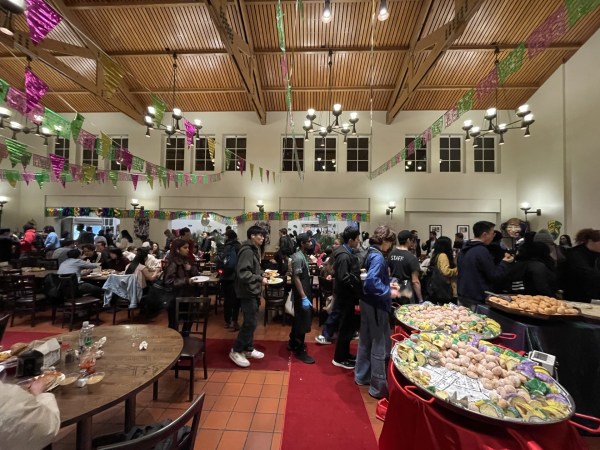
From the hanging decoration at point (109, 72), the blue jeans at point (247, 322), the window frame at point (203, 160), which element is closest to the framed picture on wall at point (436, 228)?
the window frame at point (203, 160)

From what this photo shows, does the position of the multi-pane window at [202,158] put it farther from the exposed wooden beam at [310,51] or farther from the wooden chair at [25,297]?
the wooden chair at [25,297]

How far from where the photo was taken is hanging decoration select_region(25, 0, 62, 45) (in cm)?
262

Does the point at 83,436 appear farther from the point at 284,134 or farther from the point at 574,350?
the point at 284,134

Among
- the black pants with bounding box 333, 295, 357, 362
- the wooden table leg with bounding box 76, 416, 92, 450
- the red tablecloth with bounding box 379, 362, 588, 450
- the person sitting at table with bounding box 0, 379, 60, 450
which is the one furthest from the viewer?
the black pants with bounding box 333, 295, 357, 362

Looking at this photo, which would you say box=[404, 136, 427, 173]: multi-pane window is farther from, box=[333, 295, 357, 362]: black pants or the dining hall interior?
box=[333, 295, 357, 362]: black pants

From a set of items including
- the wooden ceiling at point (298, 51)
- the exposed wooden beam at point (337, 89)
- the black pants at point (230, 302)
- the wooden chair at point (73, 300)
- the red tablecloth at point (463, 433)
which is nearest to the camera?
the red tablecloth at point (463, 433)

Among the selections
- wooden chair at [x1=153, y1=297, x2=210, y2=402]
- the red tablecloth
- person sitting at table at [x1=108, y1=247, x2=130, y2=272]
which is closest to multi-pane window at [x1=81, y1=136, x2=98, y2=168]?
person sitting at table at [x1=108, y1=247, x2=130, y2=272]

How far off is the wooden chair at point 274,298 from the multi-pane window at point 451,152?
8455 millimetres

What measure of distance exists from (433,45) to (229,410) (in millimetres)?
8324

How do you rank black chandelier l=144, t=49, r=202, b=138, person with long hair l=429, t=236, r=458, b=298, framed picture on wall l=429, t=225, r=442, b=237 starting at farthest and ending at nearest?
framed picture on wall l=429, t=225, r=442, b=237 → black chandelier l=144, t=49, r=202, b=138 → person with long hair l=429, t=236, r=458, b=298

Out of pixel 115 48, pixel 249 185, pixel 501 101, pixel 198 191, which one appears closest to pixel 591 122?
pixel 501 101

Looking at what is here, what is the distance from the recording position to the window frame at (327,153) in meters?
10.3

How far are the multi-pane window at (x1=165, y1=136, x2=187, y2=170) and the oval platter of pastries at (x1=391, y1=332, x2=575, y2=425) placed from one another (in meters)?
10.8

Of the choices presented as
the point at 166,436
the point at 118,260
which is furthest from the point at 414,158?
the point at 166,436
